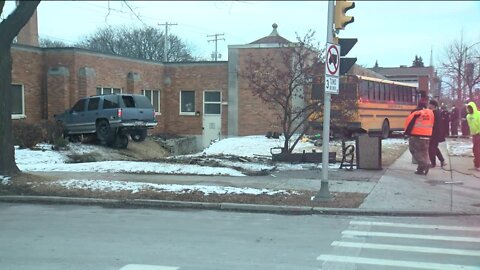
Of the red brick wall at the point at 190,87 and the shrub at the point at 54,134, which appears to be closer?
the shrub at the point at 54,134

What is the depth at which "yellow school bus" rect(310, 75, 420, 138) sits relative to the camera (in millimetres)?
22894

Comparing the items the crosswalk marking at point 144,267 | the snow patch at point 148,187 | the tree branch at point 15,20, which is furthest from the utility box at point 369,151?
the crosswalk marking at point 144,267

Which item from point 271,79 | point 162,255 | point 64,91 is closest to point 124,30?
point 64,91

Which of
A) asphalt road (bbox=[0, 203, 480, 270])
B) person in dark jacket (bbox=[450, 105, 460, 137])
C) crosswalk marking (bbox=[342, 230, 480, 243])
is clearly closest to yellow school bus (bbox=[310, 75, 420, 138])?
person in dark jacket (bbox=[450, 105, 460, 137])

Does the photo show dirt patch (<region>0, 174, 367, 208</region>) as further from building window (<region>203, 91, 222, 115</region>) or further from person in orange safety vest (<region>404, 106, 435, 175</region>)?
building window (<region>203, 91, 222, 115</region>)

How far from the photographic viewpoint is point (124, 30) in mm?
65125

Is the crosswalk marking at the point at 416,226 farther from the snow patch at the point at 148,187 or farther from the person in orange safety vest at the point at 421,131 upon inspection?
the person in orange safety vest at the point at 421,131

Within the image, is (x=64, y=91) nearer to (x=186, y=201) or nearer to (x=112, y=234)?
(x=186, y=201)

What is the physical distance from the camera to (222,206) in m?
9.70

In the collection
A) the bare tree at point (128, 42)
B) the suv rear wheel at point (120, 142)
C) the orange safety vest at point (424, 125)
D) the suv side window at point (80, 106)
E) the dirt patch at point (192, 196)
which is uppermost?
the bare tree at point (128, 42)

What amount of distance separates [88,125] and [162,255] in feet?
50.3

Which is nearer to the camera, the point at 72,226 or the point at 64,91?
the point at 72,226

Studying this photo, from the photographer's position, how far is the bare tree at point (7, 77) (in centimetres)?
1138

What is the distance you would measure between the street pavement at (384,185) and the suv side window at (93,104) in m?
6.97
